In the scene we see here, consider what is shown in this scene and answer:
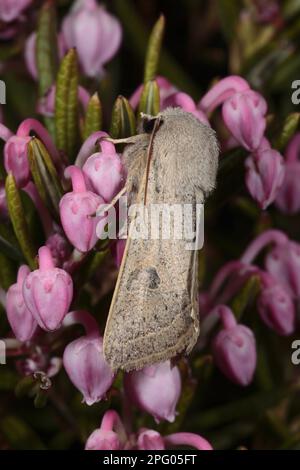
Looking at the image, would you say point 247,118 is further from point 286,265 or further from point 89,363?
point 89,363

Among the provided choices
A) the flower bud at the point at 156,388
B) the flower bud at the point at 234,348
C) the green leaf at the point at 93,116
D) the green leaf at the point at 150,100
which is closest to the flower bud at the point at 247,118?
the green leaf at the point at 150,100

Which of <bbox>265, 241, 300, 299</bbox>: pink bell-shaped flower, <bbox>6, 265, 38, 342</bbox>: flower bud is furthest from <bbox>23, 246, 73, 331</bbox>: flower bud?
<bbox>265, 241, 300, 299</bbox>: pink bell-shaped flower

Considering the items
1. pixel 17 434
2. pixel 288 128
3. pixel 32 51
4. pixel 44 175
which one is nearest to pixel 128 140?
pixel 44 175

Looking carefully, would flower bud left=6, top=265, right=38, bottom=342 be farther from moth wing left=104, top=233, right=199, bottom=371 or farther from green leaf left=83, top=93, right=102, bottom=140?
green leaf left=83, top=93, right=102, bottom=140

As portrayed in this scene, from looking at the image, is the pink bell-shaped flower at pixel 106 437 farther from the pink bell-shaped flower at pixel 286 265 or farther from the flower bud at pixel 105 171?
the pink bell-shaped flower at pixel 286 265

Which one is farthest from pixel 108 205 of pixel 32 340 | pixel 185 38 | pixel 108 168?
pixel 185 38
